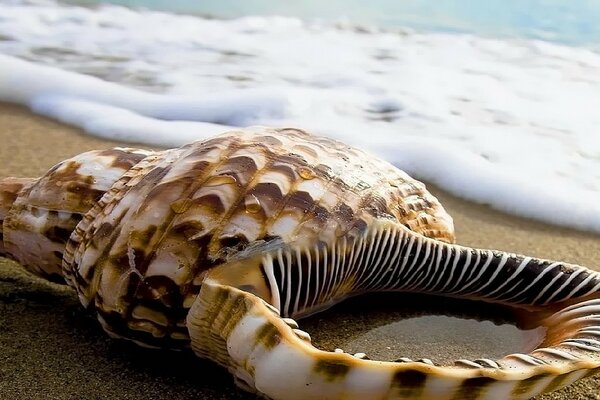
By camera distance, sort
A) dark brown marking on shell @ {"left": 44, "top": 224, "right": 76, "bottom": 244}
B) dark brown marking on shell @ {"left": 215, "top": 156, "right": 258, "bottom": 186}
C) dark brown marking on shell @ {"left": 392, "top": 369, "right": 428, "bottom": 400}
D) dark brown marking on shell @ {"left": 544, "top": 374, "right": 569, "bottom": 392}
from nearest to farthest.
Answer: dark brown marking on shell @ {"left": 392, "top": 369, "right": 428, "bottom": 400} < dark brown marking on shell @ {"left": 544, "top": 374, "right": 569, "bottom": 392} < dark brown marking on shell @ {"left": 215, "top": 156, "right": 258, "bottom": 186} < dark brown marking on shell @ {"left": 44, "top": 224, "right": 76, "bottom": 244}

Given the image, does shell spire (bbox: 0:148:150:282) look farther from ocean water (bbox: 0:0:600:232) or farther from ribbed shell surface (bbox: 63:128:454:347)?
ocean water (bbox: 0:0:600:232)

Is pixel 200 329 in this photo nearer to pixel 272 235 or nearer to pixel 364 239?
pixel 272 235

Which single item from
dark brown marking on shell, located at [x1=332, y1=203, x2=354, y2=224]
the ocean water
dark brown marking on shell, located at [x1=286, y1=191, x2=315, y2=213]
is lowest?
the ocean water

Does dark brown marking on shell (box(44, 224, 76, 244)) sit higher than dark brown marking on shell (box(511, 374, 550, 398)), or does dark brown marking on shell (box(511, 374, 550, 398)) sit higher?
dark brown marking on shell (box(511, 374, 550, 398))

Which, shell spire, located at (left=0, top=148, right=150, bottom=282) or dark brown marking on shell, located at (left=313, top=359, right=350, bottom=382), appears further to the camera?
shell spire, located at (left=0, top=148, right=150, bottom=282)

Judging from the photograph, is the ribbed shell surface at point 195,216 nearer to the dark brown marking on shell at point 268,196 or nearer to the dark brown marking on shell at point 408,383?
the dark brown marking on shell at point 268,196

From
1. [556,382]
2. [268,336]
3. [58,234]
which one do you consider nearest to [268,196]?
[268,336]

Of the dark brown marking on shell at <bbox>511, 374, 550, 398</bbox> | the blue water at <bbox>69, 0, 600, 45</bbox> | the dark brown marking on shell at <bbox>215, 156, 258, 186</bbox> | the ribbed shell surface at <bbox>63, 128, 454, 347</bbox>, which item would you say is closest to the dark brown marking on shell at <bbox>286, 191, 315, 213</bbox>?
the ribbed shell surface at <bbox>63, 128, 454, 347</bbox>

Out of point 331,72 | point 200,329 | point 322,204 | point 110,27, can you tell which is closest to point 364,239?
point 322,204
